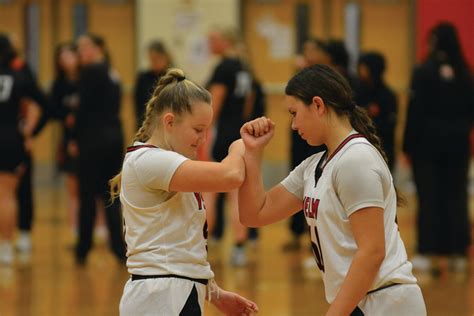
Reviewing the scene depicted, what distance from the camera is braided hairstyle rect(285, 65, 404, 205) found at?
9.99 ft

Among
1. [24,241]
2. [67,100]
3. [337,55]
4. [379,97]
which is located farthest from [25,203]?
[379,97]

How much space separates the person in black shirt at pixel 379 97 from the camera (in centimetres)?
798

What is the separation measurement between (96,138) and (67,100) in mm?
1141

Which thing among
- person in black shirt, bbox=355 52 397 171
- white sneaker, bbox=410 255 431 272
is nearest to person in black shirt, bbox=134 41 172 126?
person in black shirt, bbox=355 52 397 171

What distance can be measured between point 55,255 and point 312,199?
603cm

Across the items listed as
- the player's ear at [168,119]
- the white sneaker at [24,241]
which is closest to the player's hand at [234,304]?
the player's ear at [168,119]

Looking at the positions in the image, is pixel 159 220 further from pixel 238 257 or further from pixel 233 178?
pixel 238 257

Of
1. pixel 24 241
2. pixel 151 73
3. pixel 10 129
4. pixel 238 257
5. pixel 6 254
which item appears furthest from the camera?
pixel 151 73

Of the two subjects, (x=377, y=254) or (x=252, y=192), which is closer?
(x=377, y=254)

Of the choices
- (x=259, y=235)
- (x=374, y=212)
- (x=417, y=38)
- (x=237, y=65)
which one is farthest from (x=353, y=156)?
(x=417, y=38)

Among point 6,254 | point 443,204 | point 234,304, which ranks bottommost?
point 6,254

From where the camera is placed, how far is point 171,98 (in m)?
3.20

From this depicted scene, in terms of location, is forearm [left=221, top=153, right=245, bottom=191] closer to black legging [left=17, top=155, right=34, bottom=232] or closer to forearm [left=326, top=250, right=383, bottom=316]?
forearm [left=326, top=250, right=383, bottom=316]

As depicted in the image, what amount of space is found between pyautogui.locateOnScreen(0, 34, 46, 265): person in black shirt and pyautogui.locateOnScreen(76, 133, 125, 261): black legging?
545 millimetres
